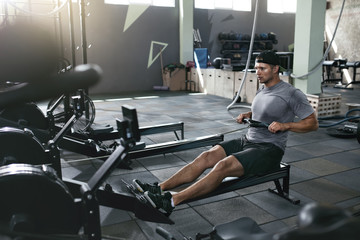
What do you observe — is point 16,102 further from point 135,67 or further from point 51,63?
point 135,67

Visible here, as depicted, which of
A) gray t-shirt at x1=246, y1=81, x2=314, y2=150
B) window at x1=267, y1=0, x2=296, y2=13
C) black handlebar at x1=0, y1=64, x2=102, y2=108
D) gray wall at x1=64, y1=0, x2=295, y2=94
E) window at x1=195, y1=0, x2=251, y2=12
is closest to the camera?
black handlebar at x1=0, y1=64, x2=102, y2=108

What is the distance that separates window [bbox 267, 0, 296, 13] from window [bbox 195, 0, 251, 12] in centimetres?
92

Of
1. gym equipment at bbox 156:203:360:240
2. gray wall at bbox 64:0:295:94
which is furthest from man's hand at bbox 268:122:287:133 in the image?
gray wall at bbox 64:0:295:94

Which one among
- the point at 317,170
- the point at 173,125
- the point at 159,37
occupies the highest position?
the point at 159,37

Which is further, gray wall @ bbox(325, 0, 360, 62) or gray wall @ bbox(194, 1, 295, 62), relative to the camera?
gray wall @ bbox(194, 1, 295, 62)

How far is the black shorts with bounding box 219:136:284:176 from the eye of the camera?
7.81 ft

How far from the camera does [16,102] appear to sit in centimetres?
69

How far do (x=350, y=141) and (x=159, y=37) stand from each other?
281 inches

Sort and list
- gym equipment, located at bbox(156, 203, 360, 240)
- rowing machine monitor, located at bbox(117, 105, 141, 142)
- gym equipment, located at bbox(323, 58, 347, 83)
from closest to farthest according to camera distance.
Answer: gym equipment, located at bbox(156, 203, 360, 240) → rowing machine monitor, located at bbox(117, 105, 141, 142) → gym equipment, located at bbox(323, 58, 347, 83)

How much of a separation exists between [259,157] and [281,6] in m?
11.4

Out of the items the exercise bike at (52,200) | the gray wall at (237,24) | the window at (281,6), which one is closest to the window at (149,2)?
the gray wall at (237,24)

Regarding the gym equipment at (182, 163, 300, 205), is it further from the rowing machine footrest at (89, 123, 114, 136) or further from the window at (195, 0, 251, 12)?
the window at (195, 0, 251, 12)

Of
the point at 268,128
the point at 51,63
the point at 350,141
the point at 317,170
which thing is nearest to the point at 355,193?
the point at 317,170

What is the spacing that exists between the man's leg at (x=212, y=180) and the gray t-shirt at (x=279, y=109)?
335 millimetres
